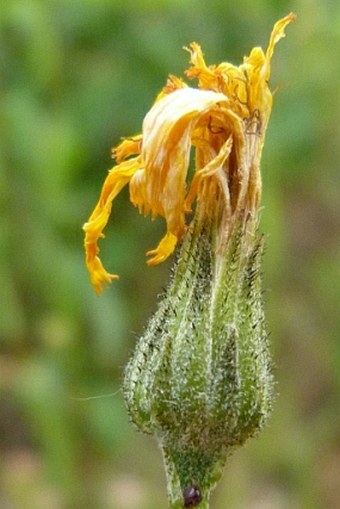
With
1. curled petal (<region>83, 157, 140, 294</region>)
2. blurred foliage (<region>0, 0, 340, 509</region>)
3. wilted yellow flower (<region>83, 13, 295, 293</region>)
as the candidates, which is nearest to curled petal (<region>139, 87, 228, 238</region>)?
wilted yellow flower (<region>83, 13, 295, 293</region>)

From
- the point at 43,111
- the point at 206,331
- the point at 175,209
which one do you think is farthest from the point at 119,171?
the point at 43,111

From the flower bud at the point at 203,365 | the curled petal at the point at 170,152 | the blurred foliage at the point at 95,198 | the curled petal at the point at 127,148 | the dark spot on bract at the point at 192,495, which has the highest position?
the blurred foliage at the point at 95,198

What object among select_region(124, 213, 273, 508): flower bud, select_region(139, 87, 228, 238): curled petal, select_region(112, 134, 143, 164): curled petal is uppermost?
select_region(112, 134, 143, 164): curled petal

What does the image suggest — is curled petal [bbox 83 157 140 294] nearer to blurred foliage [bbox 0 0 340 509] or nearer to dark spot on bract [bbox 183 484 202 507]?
dark spot on bract [bbox 183 484 202 507]

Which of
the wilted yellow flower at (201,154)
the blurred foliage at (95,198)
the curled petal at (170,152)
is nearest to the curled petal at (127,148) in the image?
the wilted yellow flower at (201,154)

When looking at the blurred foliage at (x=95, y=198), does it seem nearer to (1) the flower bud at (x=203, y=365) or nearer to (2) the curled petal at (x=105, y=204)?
(2) the curled petal at (x=105, y=204)

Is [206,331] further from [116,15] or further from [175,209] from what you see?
[116,15]

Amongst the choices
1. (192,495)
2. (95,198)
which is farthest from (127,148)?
(95,198)
